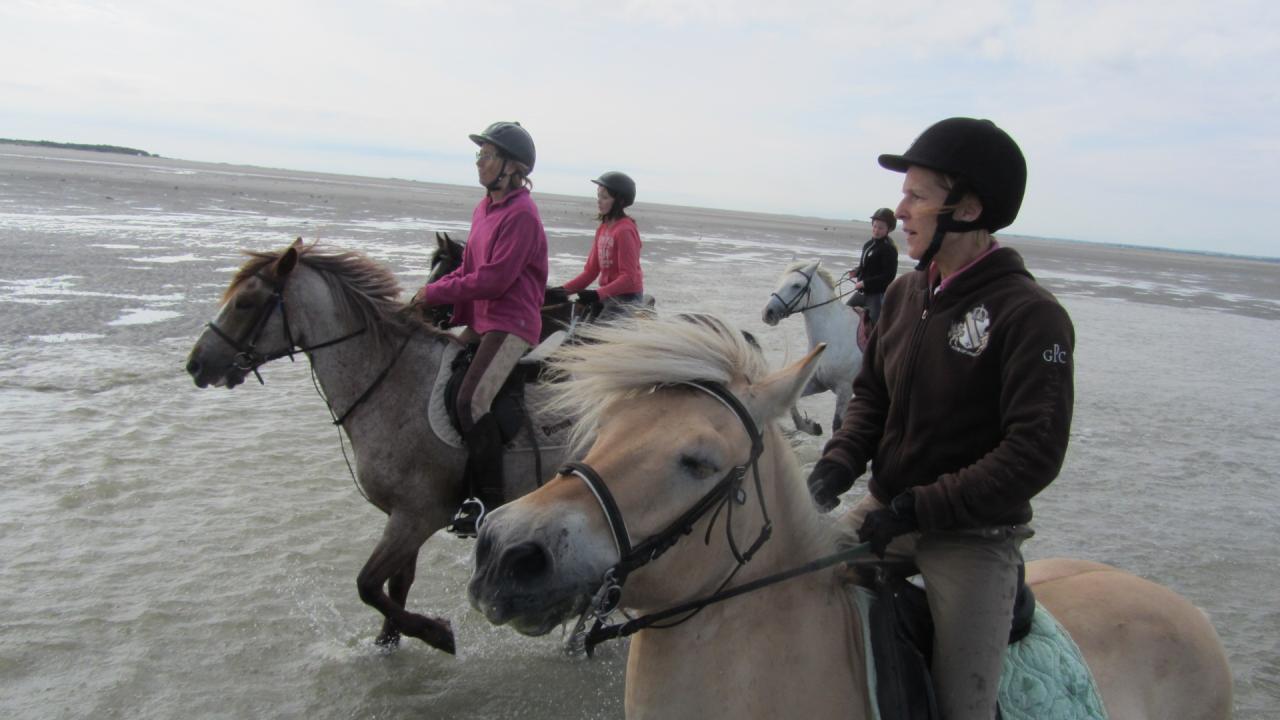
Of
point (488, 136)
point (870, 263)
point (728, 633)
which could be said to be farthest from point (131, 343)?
point (728, 633)

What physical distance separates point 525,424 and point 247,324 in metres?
1.73

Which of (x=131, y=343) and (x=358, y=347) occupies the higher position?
(x=358, y=347)

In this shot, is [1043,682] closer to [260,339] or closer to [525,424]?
[525,424]

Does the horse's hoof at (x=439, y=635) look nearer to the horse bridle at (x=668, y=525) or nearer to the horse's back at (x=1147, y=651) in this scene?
the horse bridle at (x=668, y=525)

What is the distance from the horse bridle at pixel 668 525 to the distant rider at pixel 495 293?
8.39 feet

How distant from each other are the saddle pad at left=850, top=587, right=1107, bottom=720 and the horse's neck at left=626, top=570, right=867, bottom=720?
0.20 m

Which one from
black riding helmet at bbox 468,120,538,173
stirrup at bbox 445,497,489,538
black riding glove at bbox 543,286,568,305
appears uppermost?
black riding helmet at bbox 468,120,538,173

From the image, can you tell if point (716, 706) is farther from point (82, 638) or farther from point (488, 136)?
point (82, 638)

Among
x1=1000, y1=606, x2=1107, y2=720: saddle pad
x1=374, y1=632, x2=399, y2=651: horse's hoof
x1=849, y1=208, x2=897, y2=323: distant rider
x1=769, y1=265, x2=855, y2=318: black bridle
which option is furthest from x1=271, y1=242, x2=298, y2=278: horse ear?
x1=849, y1=208, x2=897, y2=323: distant rider

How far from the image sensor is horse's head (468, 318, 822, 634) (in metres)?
1.71

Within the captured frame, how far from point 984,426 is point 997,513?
0.89 ft

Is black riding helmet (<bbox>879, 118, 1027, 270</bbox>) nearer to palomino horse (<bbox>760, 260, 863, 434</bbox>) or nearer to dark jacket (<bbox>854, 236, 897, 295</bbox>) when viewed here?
palomino horse (<bbox>760, 260, 863, 434</bbox>)

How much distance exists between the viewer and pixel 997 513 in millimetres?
2164

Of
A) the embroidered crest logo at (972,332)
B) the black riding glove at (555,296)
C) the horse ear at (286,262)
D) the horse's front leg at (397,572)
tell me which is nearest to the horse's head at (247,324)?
the horse ear at (286,262)
